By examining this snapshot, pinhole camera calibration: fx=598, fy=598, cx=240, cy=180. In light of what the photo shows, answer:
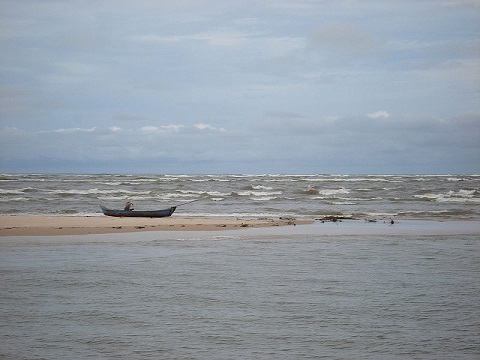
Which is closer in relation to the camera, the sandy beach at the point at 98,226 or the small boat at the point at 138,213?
the sandy beach at the point at 98,226

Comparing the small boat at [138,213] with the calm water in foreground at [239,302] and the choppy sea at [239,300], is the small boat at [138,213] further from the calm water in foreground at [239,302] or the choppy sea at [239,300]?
the calm water in foreground at [239,302]

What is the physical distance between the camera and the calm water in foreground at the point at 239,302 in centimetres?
753

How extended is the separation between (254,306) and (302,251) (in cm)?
758

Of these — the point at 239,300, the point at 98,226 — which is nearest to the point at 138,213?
the point at 98,226

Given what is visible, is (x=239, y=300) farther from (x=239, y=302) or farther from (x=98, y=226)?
(x=98, y=226)

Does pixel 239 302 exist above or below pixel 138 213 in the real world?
below

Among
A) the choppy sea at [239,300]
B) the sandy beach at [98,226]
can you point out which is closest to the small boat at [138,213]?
the sandy beach at [98,226]

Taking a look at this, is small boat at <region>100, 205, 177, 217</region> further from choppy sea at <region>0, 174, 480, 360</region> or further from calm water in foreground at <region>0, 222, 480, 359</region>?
calm water in foreground at <region>0, 222, 480, 359</region>

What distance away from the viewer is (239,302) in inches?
397

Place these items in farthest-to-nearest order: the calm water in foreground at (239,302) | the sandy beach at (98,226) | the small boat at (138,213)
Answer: the small boat at (138,213), the sandy beach at (98,226), the calm water in foreground at (239,302)

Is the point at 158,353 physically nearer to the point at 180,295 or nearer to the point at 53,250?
the point at 180,295

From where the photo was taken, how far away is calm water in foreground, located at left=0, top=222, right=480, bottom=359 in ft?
24.7

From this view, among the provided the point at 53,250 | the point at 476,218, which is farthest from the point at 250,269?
the point at 476,218

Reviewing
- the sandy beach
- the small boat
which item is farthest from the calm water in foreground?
the small boat
